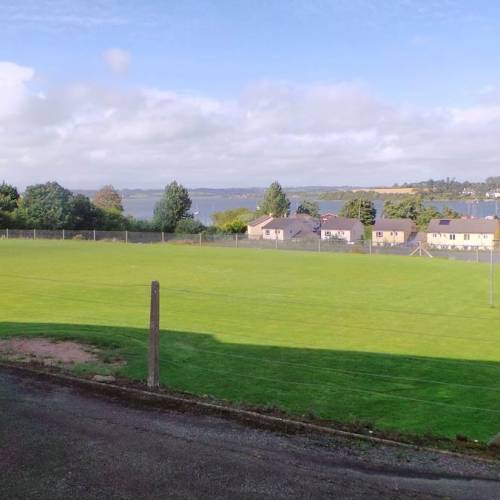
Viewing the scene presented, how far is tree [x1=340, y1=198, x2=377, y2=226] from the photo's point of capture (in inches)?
5251

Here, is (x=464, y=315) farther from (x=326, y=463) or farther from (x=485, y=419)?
(x=326, y=463)

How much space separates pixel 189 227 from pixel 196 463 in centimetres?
7303

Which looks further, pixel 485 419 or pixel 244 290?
pixel 244 290

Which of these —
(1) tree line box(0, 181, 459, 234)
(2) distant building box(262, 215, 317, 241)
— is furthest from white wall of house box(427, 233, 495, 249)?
(1) tree line box(0, 181, 459, 234)

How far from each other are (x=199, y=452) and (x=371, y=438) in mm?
1781

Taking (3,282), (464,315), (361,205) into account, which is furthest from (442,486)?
(361,205)

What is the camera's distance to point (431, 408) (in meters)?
8.35

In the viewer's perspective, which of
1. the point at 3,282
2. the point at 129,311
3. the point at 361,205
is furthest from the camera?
the point at 361,205

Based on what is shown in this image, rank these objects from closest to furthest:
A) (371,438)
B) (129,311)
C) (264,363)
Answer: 1. (371,438)
2. (264,363)
3. (129,311)

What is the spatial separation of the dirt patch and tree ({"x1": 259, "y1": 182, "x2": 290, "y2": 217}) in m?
126

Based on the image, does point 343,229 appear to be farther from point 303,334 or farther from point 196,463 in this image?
point 196,463

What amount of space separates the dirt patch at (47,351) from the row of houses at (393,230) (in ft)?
288

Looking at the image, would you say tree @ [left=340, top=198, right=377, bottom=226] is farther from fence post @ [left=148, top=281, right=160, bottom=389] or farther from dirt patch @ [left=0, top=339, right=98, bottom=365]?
fence post @ [left=148, top=281, right=160, bottom=389]

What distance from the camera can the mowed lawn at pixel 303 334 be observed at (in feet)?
28.4
